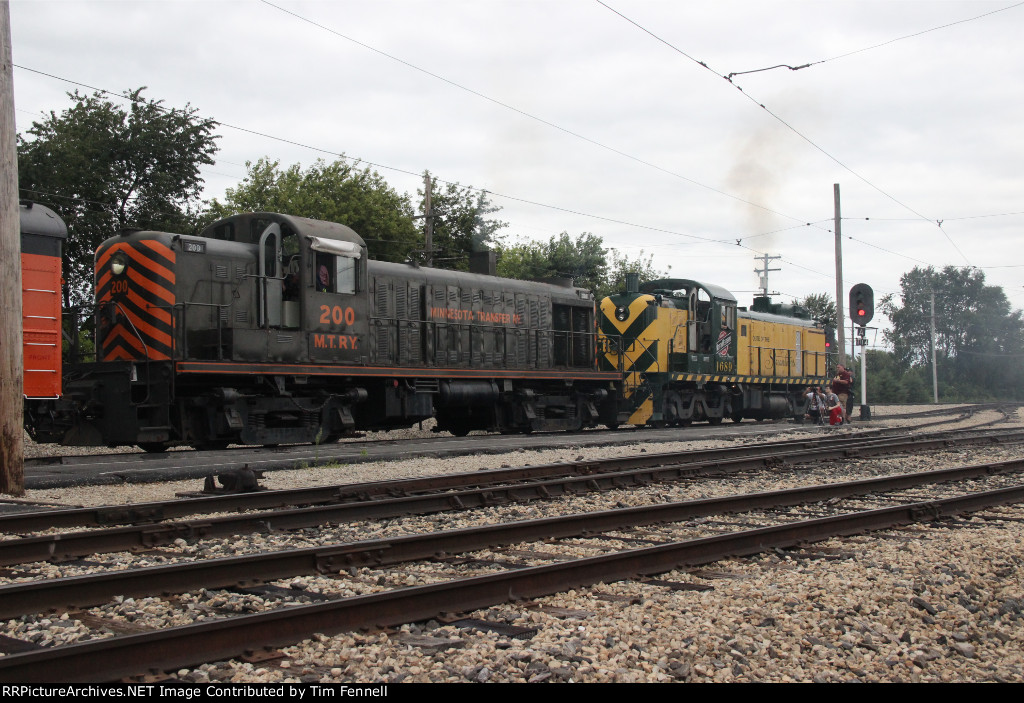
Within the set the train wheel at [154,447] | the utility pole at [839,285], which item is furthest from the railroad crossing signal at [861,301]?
the train wheel at [154,447]

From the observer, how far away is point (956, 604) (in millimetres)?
5133

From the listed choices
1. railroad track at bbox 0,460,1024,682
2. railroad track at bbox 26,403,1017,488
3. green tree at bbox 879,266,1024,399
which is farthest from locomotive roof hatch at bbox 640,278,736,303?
green tree at bbox 879,266,1024,399

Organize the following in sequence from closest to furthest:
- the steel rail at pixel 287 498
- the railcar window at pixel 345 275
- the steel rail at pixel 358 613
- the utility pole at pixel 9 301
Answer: the steel rail at pixel 358 613, the steel rail at pixel 287 498, the utility pole at pixel 9 301, the railcar window at pixel 345 275

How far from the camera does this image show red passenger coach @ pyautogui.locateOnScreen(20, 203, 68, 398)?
12281 mm

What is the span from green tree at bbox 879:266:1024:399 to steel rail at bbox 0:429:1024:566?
7495cm

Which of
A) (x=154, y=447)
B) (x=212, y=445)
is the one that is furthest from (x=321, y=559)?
(x=154, y=447)

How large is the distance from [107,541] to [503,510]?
3.49 metres

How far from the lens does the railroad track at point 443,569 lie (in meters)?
3.77

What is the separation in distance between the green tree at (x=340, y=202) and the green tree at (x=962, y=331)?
58665mm

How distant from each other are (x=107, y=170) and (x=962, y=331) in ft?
272

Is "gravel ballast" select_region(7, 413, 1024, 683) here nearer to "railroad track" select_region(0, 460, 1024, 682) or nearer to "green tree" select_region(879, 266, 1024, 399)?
"railroad track" select_region(0, 460, 1024, 682)

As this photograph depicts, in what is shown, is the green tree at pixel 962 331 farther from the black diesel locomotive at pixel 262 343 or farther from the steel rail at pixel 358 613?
the steel rail at pixel 358 613

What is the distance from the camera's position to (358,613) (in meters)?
4.38
